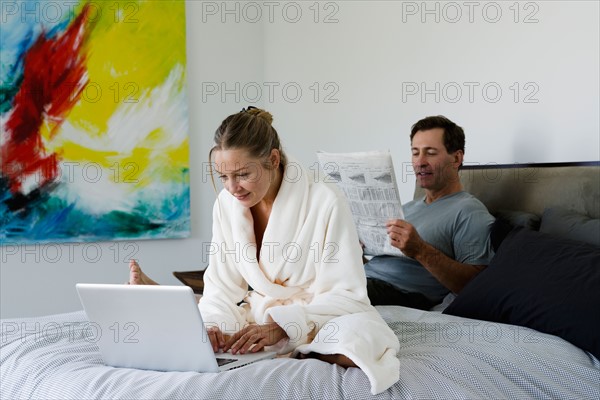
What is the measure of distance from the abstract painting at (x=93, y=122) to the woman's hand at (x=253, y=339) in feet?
8.32

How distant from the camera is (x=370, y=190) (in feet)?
9.87

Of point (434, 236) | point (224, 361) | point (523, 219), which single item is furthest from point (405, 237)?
point (224, 361)

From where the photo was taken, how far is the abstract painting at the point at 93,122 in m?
4.23

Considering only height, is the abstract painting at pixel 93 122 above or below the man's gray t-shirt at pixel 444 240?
above

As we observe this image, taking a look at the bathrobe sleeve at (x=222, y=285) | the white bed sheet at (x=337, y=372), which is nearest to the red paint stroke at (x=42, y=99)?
the white bed sheet at (x=337, y=372)

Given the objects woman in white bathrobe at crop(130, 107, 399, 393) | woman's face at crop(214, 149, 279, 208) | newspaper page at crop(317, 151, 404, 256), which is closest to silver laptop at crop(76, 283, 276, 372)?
woman in white bathrobe at crop(130, 107, 399, 393)

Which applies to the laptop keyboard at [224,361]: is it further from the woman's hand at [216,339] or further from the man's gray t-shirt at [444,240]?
the man's gray t-shirt at [444,240]

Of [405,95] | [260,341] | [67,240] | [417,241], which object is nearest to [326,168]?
[417,241]

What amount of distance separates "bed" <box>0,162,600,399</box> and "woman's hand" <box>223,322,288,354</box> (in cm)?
11

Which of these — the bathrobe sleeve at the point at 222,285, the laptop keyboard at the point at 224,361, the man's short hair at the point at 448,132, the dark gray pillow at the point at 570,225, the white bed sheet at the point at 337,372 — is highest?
the man's short hair at the point at 448,132

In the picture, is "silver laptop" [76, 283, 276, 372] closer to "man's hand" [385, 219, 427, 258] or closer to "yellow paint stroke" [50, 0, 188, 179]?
"man's hand" [385, 219, 427, 258]

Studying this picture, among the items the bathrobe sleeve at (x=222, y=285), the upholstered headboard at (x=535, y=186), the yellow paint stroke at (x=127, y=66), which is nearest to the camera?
the bathrobe sleeve at (x=222, y=285)

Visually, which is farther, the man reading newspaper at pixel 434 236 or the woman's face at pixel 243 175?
the man reading newspaper at pixel 434 236

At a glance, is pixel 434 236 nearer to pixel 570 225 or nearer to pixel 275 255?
pixel 570 225
